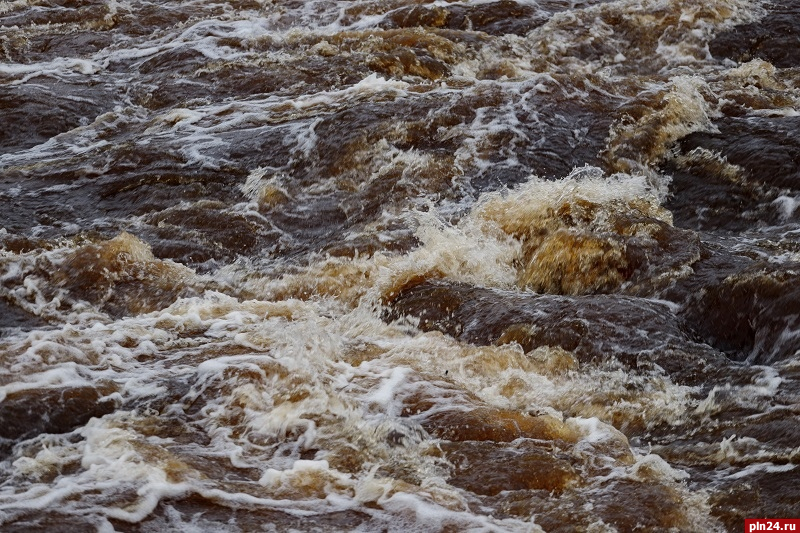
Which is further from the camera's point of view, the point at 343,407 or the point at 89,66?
the point at 89,66

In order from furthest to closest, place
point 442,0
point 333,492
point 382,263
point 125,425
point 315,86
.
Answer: point 442,0 → point 315,86 → point 382,263 → point 125,425 → point 333,492

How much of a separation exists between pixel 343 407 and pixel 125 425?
0.90m

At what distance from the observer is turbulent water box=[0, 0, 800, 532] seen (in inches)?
140

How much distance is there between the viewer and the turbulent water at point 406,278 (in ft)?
11.7

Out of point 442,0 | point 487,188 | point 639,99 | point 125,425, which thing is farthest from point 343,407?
point 442,0

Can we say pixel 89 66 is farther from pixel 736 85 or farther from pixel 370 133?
pixel 736 85

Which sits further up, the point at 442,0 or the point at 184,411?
the point at 442,0

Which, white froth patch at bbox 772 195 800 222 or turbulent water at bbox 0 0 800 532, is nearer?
turbulent water at bbox 0 0 800 532

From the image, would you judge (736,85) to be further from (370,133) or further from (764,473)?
(764,473)

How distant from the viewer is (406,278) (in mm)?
5375

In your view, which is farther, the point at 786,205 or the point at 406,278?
the point at 786,205

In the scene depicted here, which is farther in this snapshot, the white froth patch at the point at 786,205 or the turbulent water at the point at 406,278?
the white froth patch at the point at 786,205

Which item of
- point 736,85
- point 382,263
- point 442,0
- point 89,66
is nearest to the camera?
point 382,263

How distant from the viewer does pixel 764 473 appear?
11.6 feet
